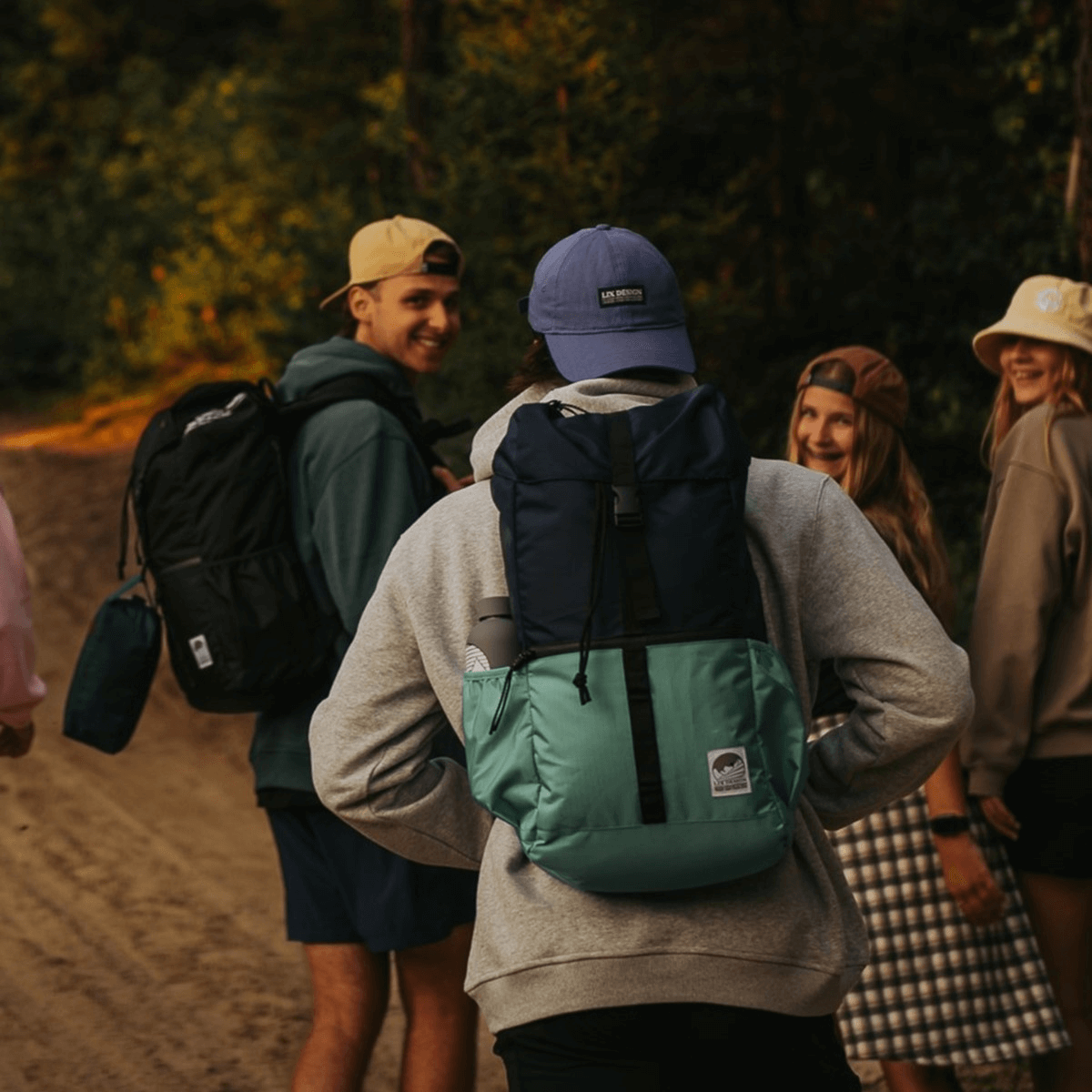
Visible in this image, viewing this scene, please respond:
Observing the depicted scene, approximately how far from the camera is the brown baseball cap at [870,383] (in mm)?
3703

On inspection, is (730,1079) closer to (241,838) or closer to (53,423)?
(241,838)

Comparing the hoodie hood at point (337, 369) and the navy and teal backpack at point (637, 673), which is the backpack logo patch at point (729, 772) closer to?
the navy and teal backpack at point (637, 673)

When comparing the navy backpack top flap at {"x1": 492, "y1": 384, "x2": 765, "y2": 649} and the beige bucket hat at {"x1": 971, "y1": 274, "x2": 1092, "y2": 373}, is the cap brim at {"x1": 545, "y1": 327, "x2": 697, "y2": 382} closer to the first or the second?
the navy backpack top flap at {"x1": 492, "y1": 384, "x2": 765, "y2": 649}

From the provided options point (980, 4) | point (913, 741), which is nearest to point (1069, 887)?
point (913, 741)

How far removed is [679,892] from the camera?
2.07 m

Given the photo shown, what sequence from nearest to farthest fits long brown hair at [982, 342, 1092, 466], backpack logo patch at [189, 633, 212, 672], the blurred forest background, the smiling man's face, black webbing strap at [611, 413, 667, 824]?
black webbing strap at [611, 413, 667, 824]
backpack logo patch at [189, 633, 212, 672]
long brown hair at [982, 342, 1092, 466]
the smiling man's face
the blurred forest background

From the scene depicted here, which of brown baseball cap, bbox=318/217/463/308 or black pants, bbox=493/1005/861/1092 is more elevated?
brown baseball cap, bbox=318/217/463/308

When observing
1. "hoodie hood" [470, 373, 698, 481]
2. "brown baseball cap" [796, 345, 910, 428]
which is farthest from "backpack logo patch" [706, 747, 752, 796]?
"brown baseball cap" [796, 345, 910, 428]

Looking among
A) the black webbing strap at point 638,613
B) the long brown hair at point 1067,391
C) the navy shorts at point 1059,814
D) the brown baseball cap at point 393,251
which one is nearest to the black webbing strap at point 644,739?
the black webbing strap at point 638,613

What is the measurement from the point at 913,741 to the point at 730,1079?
1.74 ft

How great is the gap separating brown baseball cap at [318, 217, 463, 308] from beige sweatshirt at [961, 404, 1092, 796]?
1.50m

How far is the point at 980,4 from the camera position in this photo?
11773 mm

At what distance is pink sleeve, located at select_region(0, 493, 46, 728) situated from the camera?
332 cm

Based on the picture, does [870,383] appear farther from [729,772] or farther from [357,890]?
[729,772]
